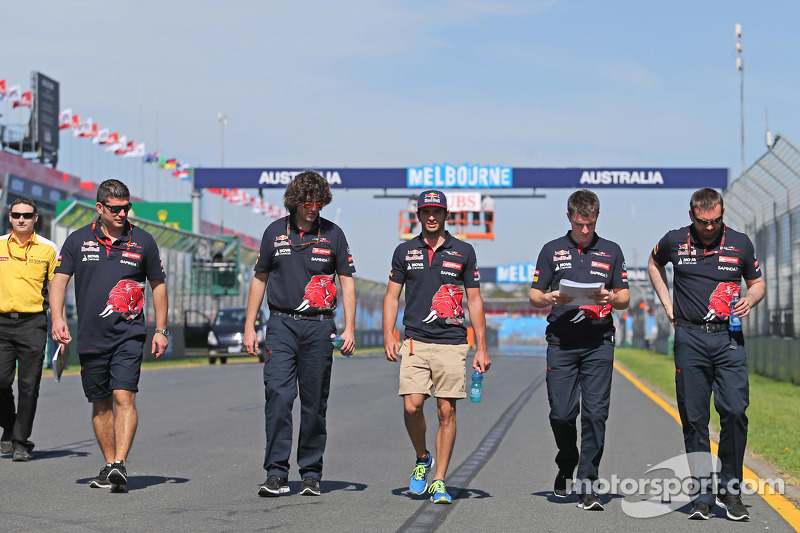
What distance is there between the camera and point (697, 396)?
265 inches

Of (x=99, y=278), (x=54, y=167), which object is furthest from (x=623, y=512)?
(x=54, y=167)

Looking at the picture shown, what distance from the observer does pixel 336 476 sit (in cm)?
832

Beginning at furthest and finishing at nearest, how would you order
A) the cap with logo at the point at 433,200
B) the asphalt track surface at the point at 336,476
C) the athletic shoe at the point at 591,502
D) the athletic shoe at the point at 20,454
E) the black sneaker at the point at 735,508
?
the athletic shoe at the point at 20,454 < the cap with logo at the point at 433,200 < the athletic shoe at the point at 591,502 < the black sneaker at the point at 735,508 < the asphalt track surface at the point at 336,476

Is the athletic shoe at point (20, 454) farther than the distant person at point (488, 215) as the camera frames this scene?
No

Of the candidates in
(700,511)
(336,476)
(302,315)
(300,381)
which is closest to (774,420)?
(336,476)

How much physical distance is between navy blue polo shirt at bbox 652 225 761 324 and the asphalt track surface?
1.13m

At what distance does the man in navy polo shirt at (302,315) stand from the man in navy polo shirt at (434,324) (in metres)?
0.36

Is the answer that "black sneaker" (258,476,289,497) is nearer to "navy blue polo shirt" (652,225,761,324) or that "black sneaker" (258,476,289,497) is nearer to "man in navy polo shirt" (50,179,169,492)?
"man in navy polo shirt" (50,179,169,492)

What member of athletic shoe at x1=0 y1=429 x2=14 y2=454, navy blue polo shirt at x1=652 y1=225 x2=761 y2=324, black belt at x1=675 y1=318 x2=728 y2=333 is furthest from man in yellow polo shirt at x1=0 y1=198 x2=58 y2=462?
black belt at x1=675 y1=318 x2=728 y2=333

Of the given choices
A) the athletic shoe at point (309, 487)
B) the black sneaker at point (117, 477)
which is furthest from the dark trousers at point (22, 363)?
the athletic shoe at point (309, 487)

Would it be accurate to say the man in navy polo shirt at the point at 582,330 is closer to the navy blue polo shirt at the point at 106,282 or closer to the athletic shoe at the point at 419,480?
the athletic shoe at the point at 419,480

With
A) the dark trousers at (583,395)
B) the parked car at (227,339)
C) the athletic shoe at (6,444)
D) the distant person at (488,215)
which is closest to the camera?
the dark trousers at (583,395)

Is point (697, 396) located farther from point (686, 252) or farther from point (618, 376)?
point (618, 376)

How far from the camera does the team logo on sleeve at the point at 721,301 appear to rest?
21.9 ft
